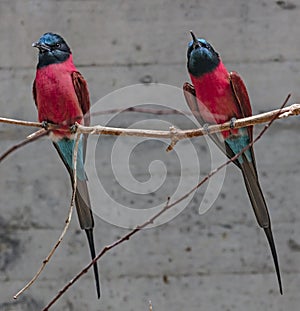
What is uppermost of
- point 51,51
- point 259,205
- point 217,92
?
point 51,51

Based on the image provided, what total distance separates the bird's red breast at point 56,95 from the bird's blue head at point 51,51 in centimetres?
1

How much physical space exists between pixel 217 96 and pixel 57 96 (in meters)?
0.33

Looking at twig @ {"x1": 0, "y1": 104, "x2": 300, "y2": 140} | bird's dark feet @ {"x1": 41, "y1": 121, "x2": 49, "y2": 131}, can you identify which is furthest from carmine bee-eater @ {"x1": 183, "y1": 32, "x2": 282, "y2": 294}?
bird's dark feet @ {"x1": 41, "y1": 121, "x2": 49, "y2": 131}

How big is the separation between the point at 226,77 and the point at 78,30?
799 millimetres

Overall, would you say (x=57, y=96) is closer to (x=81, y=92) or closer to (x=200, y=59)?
(x=81, y=92)

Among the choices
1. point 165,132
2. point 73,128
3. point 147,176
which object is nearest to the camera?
point 165,132

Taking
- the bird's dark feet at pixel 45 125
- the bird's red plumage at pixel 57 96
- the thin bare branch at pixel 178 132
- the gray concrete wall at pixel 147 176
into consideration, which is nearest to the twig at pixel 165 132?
the thin bare branch at pixel 178 132

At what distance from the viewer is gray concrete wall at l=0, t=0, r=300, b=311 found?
→ 2.20 metres

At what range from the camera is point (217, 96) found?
5.13 ft

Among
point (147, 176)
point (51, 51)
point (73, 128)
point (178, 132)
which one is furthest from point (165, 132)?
point (147, 176)

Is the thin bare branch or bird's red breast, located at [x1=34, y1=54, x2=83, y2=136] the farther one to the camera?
bird's red breast, located at [x1=34, y1=54, x2=83, y2=136]

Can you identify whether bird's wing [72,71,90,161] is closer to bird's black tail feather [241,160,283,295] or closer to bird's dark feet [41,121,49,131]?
bird's dark feet [41,121,49,131]

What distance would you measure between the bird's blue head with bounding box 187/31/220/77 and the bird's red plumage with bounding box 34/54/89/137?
0.81 ft

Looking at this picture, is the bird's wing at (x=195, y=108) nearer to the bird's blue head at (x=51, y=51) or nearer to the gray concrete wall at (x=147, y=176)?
the bird's blue head at (x=51, y=51)
